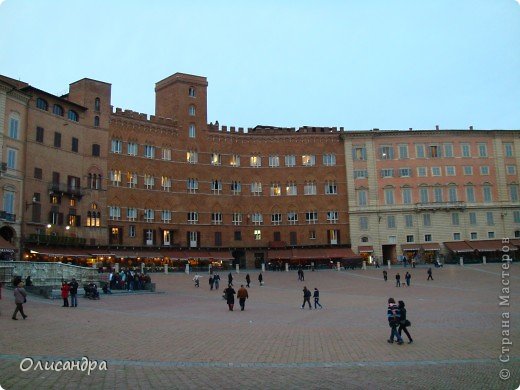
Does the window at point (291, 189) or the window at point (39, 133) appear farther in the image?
the window at point (291, 189)

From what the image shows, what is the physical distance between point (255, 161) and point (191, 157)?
9.43 meters

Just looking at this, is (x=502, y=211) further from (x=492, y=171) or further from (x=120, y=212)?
(x=120, y=212)

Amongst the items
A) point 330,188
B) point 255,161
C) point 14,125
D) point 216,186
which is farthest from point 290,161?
point 14,125

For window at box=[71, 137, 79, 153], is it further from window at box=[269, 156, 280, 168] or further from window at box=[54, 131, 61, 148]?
window at box=[269, 156, 280, 168]

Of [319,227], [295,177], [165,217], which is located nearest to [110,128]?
[165,217]

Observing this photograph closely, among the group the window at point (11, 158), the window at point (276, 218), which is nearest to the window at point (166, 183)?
the window at point (276, 218)

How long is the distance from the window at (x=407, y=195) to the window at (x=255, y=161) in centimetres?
2078

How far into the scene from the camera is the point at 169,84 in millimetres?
76000

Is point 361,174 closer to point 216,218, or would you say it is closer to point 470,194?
point 470,194

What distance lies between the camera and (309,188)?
76.6 m

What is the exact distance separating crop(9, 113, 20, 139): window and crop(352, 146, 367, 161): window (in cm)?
4444

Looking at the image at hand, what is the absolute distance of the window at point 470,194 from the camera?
7556cm

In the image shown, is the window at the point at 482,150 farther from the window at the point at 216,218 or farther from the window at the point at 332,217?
the window at the point at 216,218

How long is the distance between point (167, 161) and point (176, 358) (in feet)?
192
